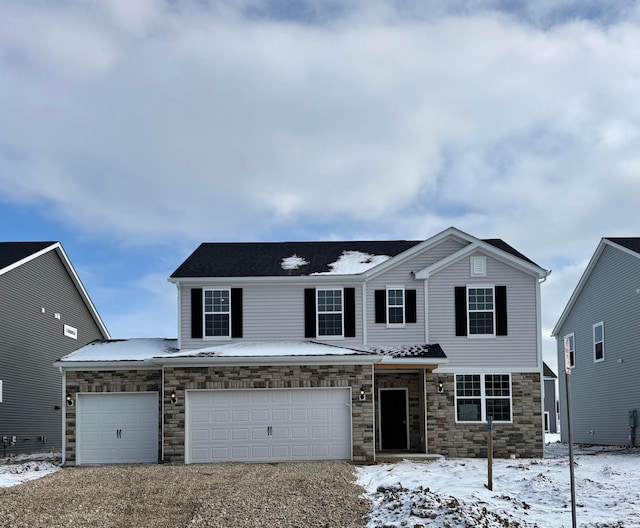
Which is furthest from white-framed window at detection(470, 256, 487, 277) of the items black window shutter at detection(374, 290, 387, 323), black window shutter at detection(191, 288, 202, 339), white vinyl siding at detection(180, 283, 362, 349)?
black window shutter at detection(191, 288, 202, 339)

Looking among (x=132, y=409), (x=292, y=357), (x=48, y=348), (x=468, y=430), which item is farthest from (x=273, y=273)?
(x=48, y=348)

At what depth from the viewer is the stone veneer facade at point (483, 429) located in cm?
2305

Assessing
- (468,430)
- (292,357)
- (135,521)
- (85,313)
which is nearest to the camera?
(135,521)

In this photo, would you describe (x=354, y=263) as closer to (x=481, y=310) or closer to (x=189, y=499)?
(x=481, y=310)

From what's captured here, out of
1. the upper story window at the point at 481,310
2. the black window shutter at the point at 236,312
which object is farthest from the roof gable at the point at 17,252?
the upper story window at the point at 481,310

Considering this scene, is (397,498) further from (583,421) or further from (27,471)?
(583,421)

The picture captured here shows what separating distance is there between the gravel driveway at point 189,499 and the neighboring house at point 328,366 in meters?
2.81

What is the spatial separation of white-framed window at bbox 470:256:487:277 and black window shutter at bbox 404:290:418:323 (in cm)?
186

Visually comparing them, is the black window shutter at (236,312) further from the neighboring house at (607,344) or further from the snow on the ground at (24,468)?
the neighboring house at (607,344)

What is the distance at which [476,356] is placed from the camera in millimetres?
23609

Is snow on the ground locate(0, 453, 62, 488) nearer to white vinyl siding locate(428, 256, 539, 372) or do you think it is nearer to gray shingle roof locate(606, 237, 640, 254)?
white vinyl siding locate(428, 256, 539, 372)

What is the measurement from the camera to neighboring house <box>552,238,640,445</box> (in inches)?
1017

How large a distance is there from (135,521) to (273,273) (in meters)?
12.1

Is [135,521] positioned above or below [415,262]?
below
